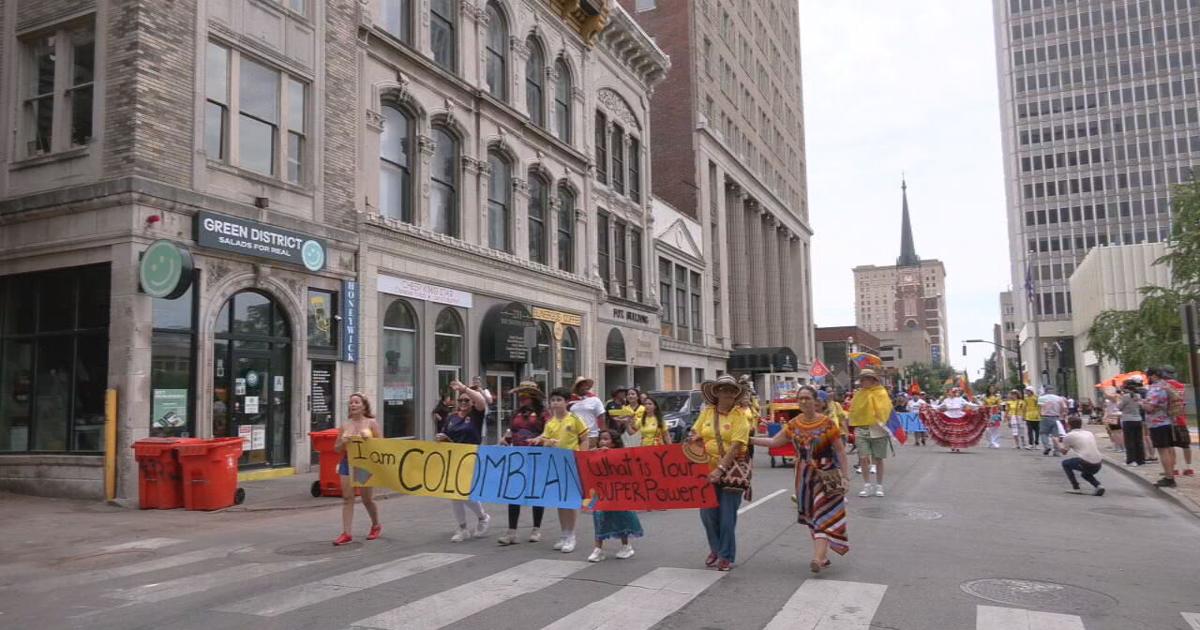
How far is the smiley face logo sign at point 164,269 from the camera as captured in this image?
13.1 metres

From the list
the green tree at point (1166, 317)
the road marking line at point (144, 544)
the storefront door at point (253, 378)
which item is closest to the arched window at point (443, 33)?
the storefront door at point (253, 378)

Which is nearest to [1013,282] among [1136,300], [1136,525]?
[1136,300]

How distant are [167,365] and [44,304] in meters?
2.61

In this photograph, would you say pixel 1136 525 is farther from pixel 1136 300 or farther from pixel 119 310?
pixel 1136 300

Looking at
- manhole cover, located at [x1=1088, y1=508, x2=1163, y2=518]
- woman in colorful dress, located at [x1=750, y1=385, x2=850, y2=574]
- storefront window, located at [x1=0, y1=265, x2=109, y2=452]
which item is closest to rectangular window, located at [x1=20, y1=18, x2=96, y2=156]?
storefront window, located at [x1=0, y1=265, x2=109, y2=452]

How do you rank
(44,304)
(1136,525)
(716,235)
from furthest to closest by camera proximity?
(716,235)
(44,304)
(1136,525)

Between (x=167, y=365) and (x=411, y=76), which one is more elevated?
(x=411, y=76)

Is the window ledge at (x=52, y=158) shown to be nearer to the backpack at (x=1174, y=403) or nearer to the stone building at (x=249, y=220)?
the stone building at (x=249, y=220)

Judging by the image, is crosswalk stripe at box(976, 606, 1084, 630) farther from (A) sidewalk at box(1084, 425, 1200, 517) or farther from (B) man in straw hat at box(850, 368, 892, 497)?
(B) man in straw hat at box(850, 368, 892, 497)

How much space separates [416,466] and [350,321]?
953 centimetres

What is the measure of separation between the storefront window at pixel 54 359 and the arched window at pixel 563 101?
16923 millimetres

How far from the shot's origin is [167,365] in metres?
14.2

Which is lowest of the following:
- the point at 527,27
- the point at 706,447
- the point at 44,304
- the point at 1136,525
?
the point at 1136,525

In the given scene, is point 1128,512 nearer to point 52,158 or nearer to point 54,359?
point 54,359
